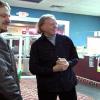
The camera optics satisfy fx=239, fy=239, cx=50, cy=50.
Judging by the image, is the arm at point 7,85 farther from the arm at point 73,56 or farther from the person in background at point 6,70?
the arm at point 73,56

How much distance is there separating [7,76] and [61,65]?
2.07 feet

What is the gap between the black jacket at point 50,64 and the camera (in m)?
1.82

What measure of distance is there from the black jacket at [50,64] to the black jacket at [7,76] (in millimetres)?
541

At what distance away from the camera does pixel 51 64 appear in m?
1.84

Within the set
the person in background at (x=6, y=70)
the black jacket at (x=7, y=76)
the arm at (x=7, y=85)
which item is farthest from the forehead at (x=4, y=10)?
the arm at (x=7, y=85)

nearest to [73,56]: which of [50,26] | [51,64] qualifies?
[51,64]

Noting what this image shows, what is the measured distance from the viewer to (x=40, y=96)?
1866mm

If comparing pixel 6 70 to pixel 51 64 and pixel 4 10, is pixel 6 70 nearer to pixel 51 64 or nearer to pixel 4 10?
pixel 4 10

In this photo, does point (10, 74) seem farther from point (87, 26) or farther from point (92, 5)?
point (87, 26)

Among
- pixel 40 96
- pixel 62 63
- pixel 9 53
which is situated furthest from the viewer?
pixel 40 96

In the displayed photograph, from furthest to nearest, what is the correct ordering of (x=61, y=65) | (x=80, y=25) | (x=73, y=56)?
(x=80, y=25) → (x=73, y=56) → (x=61, y=65)

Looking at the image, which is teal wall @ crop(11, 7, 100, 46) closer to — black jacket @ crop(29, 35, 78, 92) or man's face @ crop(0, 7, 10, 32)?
black jacket @ crop(29, 35, 78, 92)

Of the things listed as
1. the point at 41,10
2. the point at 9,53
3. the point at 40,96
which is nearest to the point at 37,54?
the point at 40,96

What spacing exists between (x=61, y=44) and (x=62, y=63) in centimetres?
20
